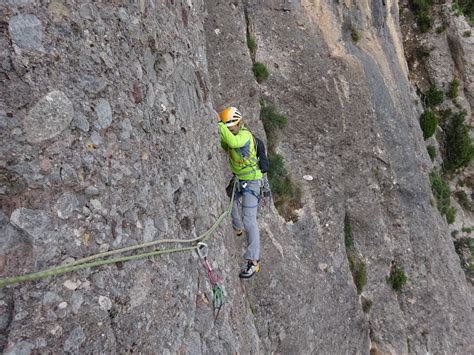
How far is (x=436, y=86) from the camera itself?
70.7ft

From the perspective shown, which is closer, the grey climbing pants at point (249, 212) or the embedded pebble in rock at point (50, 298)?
the embedded pebble in rock at point (50, 298)

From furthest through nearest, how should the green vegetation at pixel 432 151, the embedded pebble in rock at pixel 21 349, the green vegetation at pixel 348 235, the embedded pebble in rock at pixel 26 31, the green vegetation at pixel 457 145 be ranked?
the green vegetation at pixel 457 145
the green vegetation at pixel 432 151
the green vegetation at pixel 348 235
the embedded pebble in rock at pixel 26 31
the embedded pebble in rock at pixel 21 349

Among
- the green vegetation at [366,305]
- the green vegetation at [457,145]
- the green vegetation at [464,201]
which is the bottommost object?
the green vegetation at [464,201]

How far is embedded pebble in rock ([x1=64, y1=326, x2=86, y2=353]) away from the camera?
2.99 m

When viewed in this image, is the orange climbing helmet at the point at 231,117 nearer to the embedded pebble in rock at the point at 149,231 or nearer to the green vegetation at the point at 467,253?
the embedded pebble in rock at the point at 149,231

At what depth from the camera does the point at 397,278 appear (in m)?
12.1

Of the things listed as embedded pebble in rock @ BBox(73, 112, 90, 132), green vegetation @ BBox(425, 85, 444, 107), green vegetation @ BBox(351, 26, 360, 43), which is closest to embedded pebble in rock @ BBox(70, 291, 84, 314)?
embedded pebble in rock @ BBox(73, 112, 90, 132)

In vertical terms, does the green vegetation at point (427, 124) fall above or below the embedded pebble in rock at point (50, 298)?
below

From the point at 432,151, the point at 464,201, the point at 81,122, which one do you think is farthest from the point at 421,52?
the point at 81,122

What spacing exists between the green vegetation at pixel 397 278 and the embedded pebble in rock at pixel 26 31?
11.8 metres

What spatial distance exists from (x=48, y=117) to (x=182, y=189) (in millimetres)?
1905

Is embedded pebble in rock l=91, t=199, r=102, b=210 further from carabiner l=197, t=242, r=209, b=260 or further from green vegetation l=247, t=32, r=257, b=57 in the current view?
green vegetation l=247, t=32, r=257, b=57

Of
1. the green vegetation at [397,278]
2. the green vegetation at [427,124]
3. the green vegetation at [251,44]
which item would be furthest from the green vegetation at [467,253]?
the green vegetation at [251,44]

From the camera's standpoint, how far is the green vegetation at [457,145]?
20188 millimetres
